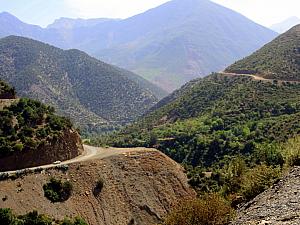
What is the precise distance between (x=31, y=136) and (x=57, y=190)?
9238 millimetres

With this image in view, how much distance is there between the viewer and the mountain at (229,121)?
76.0 meters

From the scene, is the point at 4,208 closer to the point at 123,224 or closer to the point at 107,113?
the point at 123,224

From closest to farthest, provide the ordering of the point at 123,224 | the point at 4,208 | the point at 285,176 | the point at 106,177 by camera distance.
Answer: the point at 285,176 → the point at 4,208 → the point at 123,224 → the point at 106,177

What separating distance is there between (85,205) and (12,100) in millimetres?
21585

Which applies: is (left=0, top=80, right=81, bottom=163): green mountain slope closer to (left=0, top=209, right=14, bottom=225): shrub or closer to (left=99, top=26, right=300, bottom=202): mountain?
(left=0, top=209, right=14, bottom=225): shrub

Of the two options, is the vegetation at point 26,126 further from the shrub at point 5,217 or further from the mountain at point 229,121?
the mountain at point 229,121

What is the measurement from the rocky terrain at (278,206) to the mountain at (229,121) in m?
18.9

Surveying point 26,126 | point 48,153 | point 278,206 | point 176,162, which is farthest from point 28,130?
point 278,206

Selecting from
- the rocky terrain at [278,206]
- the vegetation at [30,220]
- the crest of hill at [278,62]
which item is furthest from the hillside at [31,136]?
the crest of hill at [278,62]

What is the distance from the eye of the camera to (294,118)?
8369cm

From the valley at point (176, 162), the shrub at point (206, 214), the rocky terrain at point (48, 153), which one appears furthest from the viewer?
the rocky terrain at point (48, 153)

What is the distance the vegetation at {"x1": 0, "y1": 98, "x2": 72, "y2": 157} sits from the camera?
58.1 meters

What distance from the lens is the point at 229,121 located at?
96750mm

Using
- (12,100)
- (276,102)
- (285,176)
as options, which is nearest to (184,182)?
(12,100)
